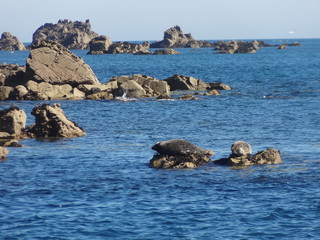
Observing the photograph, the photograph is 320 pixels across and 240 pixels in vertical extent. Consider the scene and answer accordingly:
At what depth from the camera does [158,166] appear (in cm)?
3638

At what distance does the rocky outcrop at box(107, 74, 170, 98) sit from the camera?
3066 inches

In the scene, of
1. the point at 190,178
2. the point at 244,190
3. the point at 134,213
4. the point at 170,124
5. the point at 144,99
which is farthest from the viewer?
the point at 144,99

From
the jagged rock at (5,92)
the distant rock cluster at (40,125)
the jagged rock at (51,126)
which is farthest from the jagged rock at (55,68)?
the jagged rock at (51,126)

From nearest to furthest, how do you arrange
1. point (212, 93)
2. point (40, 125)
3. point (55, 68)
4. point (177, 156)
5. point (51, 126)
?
point (177, 156)
point (51, 126)
point (40, 125)
point (55, 68)
point (212, 93)

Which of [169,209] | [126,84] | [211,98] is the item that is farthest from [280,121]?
[169,209]

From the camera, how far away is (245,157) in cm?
3691

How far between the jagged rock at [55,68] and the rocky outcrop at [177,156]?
4398 cm

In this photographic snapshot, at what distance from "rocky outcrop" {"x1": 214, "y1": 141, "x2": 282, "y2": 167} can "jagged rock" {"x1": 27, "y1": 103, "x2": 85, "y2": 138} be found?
49.5ft

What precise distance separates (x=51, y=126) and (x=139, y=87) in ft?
102

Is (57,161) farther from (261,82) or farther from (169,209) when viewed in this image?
(261,82)

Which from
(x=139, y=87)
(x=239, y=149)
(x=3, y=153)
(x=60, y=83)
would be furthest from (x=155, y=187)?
(x=60, y=83)

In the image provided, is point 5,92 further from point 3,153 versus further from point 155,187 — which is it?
point 155,187

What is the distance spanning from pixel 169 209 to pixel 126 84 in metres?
51.2

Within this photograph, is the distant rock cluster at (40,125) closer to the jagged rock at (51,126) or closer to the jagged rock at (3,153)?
the jagged rock at (51,126)
